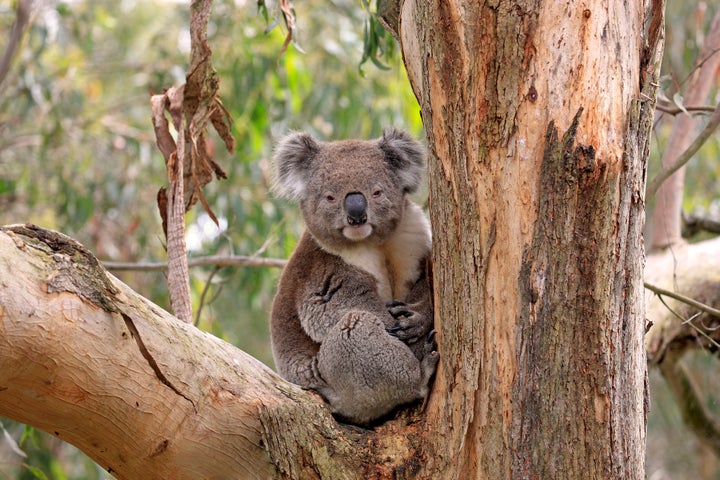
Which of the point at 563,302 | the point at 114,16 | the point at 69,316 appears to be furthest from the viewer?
the point at 114,16

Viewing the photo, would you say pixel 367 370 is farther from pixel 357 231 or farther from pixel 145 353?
pixel 145 353

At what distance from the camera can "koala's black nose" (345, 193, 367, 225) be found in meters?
3.37

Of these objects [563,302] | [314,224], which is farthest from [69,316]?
[314,224]

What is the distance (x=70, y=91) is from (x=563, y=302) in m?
6.91

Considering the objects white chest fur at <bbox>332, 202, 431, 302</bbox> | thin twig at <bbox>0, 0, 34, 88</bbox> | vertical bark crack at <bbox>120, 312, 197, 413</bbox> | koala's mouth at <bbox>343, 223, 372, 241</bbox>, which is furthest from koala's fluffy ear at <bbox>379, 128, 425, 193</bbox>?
thin twig at <bbox>0, 0, 34, 88</bbox>

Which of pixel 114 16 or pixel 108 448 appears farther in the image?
pixel 114 16

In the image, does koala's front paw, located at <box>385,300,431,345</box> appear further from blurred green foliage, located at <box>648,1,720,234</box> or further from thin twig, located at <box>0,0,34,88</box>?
thin twig, located at <box>0,0,34,88</box>

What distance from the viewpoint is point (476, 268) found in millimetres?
2238

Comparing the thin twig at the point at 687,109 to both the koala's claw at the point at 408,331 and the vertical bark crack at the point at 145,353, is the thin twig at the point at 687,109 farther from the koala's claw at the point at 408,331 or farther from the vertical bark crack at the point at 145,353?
the vertical bark crack at the point at 145,353

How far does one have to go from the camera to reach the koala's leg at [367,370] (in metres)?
2.86

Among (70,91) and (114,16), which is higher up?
(114,16)

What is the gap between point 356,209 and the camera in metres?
3.37

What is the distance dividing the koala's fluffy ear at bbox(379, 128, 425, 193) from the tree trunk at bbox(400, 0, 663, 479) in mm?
1358

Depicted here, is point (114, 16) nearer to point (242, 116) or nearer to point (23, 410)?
point (242, 116)
